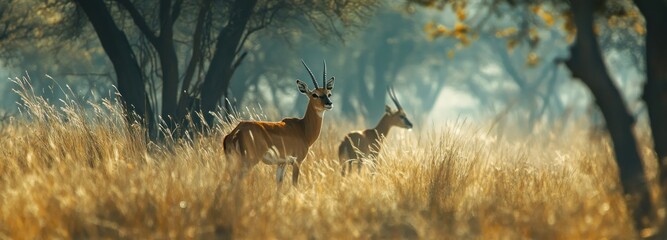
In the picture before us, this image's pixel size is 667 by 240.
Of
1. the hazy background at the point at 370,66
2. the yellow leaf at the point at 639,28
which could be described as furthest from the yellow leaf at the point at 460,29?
the hazy background at the point at 370,66

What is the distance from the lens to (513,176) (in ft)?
30.6

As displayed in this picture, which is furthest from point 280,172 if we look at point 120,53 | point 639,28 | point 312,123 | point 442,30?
point 120,53

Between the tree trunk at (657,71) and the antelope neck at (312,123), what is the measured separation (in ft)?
15.1

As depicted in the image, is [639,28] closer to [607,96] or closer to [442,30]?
[442,30]

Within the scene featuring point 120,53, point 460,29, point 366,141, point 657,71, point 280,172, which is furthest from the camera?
point 120,53

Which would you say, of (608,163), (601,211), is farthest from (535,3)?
(601,211)

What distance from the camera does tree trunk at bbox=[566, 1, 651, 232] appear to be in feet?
22.2

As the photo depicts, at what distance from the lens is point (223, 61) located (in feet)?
49.7

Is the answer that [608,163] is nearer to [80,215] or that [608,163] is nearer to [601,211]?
[601,211]

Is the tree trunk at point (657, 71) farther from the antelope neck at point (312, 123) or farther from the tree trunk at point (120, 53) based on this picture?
the tree trunk at point (120, 53)

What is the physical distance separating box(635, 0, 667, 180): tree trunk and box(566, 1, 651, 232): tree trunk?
295mm

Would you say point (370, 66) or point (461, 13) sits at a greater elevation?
point (461, 13)

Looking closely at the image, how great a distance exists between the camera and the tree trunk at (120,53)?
46.0 ft

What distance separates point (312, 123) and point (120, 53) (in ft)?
14.9
